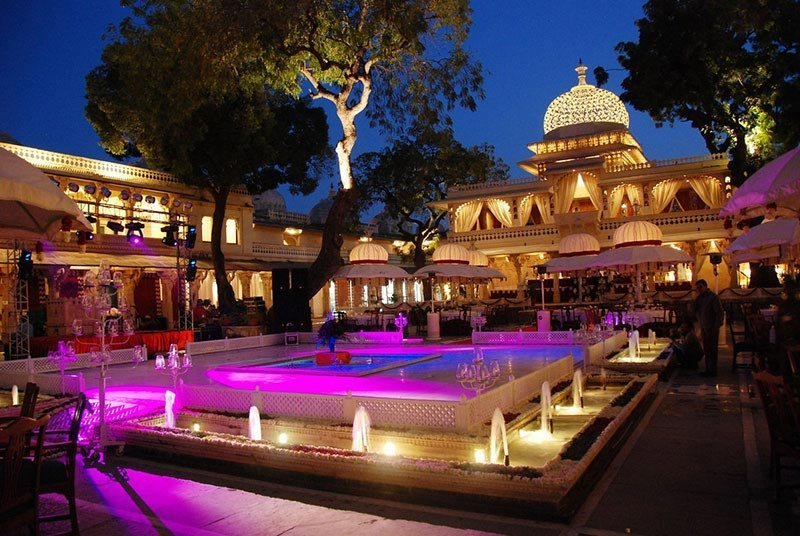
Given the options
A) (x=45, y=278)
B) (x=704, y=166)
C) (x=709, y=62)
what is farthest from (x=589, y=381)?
(x=704, y=166)

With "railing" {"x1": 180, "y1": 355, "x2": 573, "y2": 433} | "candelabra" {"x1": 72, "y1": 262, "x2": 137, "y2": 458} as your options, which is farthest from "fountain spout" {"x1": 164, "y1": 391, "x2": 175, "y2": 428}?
"candelabra" {"x1": 72, "y1": 262, "x2": 137, "y2": 458}

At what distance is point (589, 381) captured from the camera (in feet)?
33.7

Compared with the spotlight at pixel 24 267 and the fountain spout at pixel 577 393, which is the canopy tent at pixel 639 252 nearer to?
the fountain spout at pixel 577 393

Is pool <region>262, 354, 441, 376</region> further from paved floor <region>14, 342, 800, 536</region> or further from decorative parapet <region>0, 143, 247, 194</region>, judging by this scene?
decorative parapet <region>0, 143, 247, 194</region>

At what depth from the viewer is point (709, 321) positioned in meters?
10.3

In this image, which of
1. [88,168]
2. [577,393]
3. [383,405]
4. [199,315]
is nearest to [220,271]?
[199,315]

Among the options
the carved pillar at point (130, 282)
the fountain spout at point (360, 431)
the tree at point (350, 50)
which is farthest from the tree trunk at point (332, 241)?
the fountain spout at point (360, 431)

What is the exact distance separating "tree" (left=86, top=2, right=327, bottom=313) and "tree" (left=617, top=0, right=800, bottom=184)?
45.4 ft

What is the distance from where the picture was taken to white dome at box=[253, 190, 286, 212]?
40.2m

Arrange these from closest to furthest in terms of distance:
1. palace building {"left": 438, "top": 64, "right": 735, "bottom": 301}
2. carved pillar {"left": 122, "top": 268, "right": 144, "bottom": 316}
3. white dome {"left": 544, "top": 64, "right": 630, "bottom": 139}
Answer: carved pillar {"left": 122, "top": 268, "right": 144, "bottom": 316}, palace building {"left": 438, "top": 64, "right": 735, "bottom": 301}, white dome {"left": 544, "top": 64, "right": 630, "bottom": 139}

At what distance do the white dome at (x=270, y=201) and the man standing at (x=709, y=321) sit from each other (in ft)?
107

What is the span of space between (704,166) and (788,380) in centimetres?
2573

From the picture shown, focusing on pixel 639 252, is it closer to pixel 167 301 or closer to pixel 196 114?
pixel 196 114

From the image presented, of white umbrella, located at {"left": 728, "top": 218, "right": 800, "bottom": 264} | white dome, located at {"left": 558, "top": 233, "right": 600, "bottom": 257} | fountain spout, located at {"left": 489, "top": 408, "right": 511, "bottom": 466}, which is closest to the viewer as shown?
fountain spout, located at {"left": 489, "top": 408, "right": 511, "bottom": 466}
